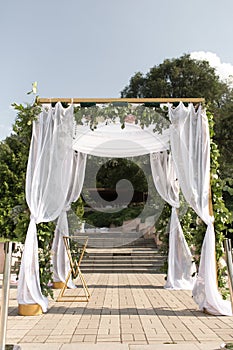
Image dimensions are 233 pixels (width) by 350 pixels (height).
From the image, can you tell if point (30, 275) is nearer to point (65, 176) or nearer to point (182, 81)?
point (65, 176)

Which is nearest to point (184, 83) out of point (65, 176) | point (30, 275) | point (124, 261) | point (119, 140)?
point (124, 261)

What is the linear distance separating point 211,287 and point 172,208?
2285 mm

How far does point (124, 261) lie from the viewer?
344 inches

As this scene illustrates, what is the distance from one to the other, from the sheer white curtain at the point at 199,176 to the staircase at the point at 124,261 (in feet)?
13.2

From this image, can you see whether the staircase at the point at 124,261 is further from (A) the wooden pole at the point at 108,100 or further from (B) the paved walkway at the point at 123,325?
(A) the wooden pole at the point at 108,100

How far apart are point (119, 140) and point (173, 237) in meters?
1.96

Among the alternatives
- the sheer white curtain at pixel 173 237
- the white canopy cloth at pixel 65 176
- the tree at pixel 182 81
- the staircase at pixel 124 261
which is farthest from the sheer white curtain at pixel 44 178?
the tree at pixel 182 81

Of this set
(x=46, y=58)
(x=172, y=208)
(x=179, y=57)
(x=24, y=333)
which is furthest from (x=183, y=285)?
(x=179, y=57)

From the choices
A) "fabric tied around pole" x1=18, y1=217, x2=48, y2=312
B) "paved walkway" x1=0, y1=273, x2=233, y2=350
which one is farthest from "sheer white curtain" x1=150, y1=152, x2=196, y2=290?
"fabric tied around pole" x1=18, y1=217, x2=48, y2=312

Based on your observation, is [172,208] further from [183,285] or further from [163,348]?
[163,348]

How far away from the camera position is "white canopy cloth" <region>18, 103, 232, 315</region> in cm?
399

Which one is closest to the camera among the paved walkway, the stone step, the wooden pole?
the paved walkway

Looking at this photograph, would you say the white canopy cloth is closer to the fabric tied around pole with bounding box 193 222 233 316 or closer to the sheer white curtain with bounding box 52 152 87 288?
the fabric tied around pole with bounding box 193 222 233 316

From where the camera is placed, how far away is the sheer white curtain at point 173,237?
5.85m
